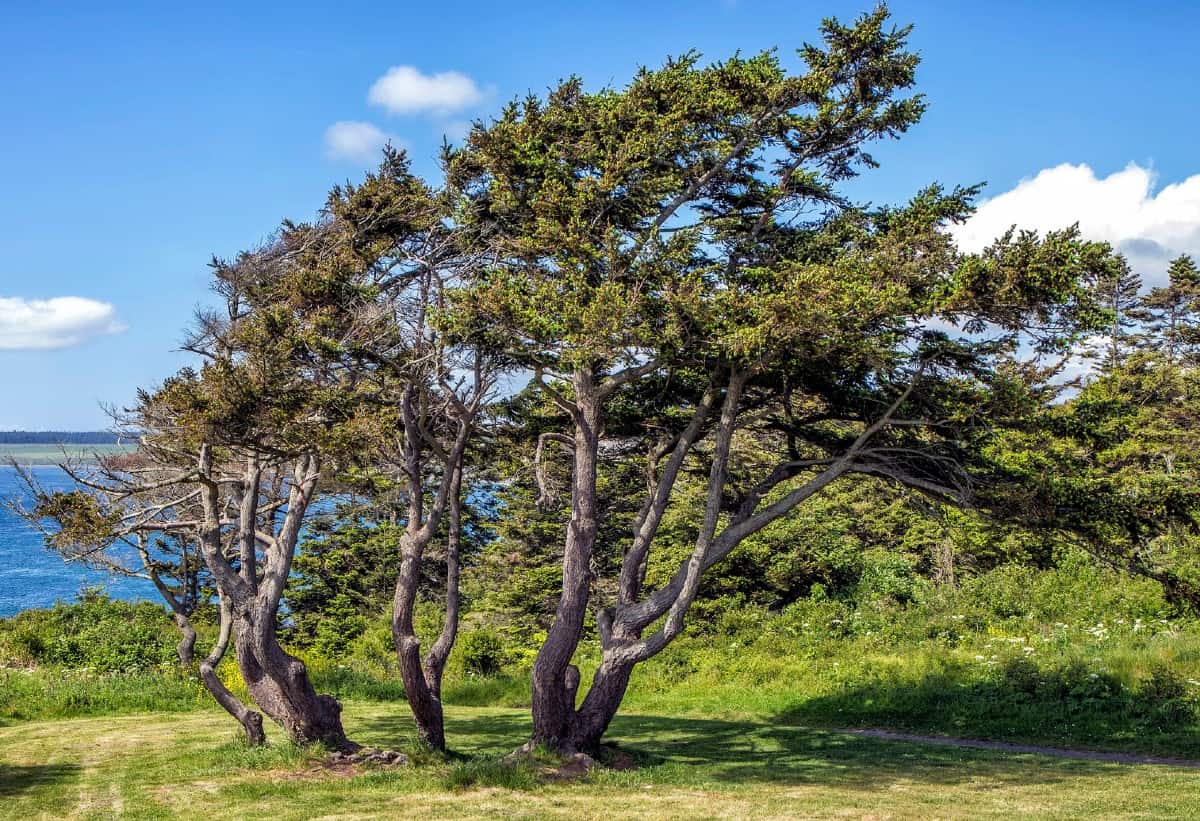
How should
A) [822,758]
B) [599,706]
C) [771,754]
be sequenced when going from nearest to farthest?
[599,706] → [822,758] → [771,754]

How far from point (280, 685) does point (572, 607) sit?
4.16m

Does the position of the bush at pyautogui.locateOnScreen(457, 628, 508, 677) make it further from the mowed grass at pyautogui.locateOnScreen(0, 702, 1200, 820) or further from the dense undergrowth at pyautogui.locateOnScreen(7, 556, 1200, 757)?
the mowed grass at pyautogui.locateOnScreen(0, 702, 1200, 820)

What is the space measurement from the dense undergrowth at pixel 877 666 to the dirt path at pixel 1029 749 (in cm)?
36

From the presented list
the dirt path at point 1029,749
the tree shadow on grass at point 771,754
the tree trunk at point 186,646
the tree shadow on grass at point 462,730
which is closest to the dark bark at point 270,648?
the tree shadow on grass at point 462,730

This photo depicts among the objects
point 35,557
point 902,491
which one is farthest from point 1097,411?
point 35,557

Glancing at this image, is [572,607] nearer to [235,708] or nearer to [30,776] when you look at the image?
[235,708]

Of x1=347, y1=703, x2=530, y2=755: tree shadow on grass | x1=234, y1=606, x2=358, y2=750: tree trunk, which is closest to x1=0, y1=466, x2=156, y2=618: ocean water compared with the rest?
x1=347, y1=703, x2=530, y2=755: tree shadow on grass

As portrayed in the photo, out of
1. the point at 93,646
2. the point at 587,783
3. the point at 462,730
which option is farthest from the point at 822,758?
the point at 93,646

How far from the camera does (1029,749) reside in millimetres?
15430

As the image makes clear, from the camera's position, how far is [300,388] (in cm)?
1224

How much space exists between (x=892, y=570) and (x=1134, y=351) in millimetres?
20841

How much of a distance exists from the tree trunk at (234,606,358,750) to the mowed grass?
1.43 ft

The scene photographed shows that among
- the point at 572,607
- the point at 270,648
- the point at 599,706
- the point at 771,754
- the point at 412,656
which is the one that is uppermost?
the point at 572,607

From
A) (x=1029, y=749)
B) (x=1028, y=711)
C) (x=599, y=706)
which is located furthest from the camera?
(x=1028, y=711)
